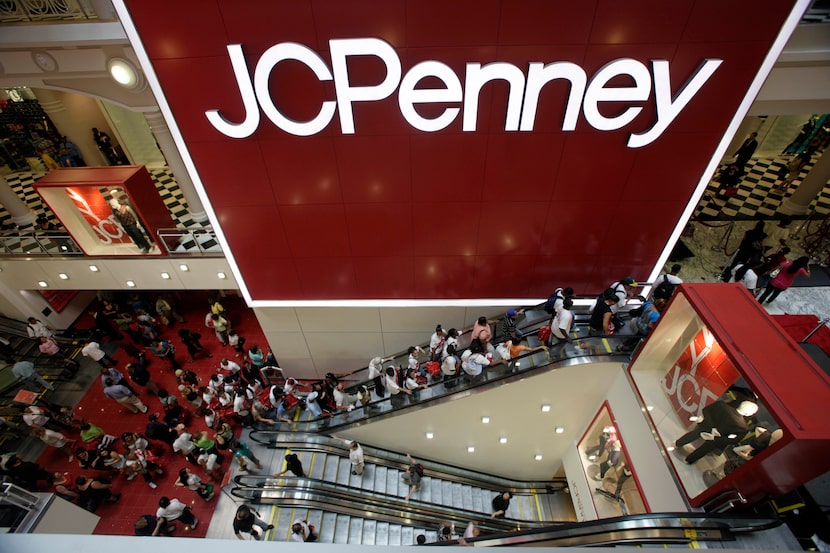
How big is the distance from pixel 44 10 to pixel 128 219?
12.4 feet

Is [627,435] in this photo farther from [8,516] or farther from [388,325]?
[8,516]

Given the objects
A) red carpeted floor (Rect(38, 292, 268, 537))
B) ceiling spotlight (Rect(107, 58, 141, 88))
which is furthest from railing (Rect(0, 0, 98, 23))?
red carpeted floor (Rect(38, 292, 268, 537))

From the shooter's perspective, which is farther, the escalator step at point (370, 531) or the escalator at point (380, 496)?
the escalator step at point (370, 531)

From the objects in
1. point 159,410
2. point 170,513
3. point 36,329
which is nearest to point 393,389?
point 170,513

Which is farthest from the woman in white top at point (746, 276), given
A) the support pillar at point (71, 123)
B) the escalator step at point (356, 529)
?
the support pillar at point (71, 123)

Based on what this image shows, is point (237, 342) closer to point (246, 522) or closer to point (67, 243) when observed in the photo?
point (67, 243)

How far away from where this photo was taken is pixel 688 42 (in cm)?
473

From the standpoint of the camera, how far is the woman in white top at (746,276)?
6.88 metres

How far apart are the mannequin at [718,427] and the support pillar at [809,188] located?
26.2ft

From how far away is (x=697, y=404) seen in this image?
501 centimetres

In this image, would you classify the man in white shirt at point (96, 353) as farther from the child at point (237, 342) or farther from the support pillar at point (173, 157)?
the support pillar at point (173, 157)

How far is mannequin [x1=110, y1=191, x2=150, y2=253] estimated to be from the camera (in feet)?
27.5

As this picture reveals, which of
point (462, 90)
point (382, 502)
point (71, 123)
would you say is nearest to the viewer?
point (462, 90)

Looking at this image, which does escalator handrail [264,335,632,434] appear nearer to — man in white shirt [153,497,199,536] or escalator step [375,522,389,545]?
escalator step [375,522,389,545]
